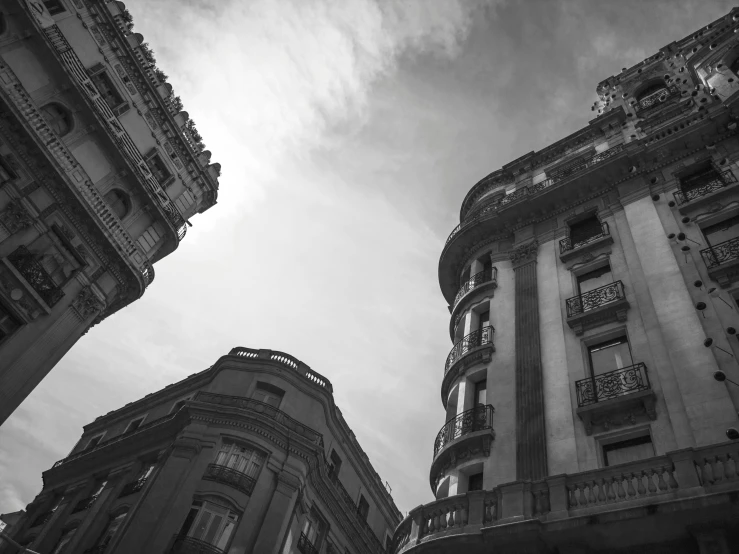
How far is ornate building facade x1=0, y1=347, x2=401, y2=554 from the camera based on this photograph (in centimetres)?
2523

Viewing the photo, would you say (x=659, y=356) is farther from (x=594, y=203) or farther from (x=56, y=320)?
(x=56, y=320)

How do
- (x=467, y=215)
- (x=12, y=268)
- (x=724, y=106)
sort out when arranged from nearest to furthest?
(x=724, y=106), (x=12, y=268), (x=467, y=215)

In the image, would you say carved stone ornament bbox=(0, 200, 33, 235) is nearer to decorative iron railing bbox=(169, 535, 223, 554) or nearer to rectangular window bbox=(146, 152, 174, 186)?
rectangular window bbox=(146, 152, 174, 186)

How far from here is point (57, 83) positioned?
28.8m

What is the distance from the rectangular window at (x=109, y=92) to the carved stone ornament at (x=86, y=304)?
12.2 metres

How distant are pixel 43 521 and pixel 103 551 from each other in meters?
11.0

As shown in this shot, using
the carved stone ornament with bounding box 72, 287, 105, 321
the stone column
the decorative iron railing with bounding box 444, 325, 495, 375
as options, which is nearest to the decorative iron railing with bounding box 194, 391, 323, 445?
the carved stone ornament with bounding box 72, 287, 105, 321

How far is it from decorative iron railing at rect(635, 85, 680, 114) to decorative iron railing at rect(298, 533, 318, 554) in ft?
94.6

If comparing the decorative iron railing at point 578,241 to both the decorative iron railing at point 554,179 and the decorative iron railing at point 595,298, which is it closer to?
the decorative iron railing at point 595,298

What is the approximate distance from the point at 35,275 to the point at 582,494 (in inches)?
971

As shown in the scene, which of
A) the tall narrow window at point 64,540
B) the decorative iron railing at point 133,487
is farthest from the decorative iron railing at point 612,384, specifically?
the tall narrow window at point 64,540

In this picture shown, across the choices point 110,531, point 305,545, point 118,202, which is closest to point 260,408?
point 305,545

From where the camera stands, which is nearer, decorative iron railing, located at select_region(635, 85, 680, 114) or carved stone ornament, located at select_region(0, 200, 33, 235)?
carved stone ornament, located at select_region(0, 200, 33, 235)

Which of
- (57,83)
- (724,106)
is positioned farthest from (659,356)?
(57,83)
